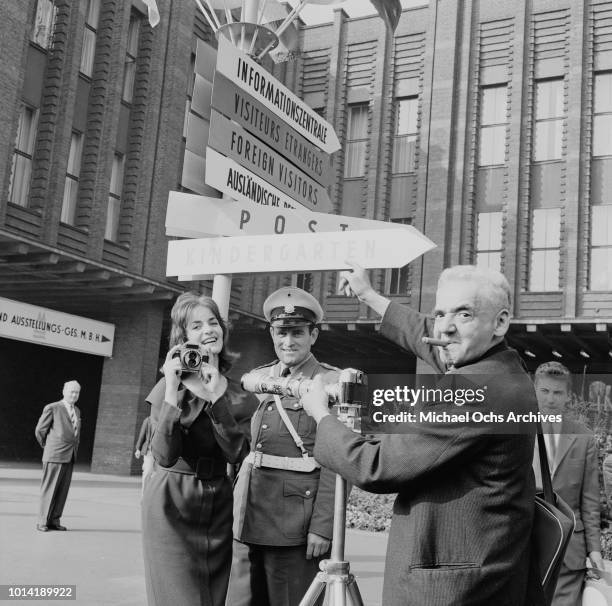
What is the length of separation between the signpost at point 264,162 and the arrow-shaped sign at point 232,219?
293 mm

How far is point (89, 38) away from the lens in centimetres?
1906

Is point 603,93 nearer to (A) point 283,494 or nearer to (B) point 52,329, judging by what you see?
(B) point 52,329

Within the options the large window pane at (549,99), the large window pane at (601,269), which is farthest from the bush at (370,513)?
the large window pane at (549,99)

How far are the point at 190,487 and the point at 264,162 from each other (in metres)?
2.00

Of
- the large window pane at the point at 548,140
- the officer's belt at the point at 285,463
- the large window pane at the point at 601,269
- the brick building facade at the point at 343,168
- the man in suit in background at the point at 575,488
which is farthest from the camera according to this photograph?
the large window pane at the point at 548,140

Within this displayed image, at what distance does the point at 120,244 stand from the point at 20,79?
456 centimetres

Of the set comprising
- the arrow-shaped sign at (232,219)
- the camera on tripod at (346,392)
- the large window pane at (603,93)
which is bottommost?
the camera on tripod at (346,392)

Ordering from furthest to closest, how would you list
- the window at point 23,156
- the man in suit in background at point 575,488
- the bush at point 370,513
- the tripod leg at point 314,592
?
the window at point 23,156, the bush at point 370,513, the man in suit in background at point 575,488, the tripod leg at point 314,592

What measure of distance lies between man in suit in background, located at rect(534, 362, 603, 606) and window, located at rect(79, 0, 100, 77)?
1684 centimetres

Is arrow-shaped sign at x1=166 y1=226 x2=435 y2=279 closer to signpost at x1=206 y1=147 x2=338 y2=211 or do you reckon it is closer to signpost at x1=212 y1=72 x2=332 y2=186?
signpost at x1=206 y1=147 x2=338 y2=211

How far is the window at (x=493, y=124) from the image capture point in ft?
75.4

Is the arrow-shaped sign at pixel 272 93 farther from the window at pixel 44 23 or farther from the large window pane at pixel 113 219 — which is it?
the large window pane at pixel 113 219

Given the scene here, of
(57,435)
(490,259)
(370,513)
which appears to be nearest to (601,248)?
(490,259)

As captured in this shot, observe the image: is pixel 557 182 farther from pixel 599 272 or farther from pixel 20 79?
pixel 20 79
